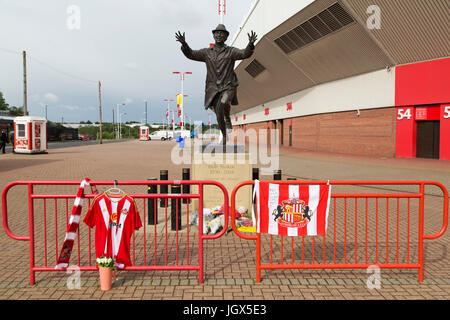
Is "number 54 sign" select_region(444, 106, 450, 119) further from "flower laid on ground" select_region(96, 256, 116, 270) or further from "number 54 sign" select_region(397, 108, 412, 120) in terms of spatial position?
"flower laid on ground" select_region(96, 256, 116, 270)

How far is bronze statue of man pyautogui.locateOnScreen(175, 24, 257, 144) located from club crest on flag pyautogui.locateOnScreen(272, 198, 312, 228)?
357 centimetres

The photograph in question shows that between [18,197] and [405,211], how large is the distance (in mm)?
9569

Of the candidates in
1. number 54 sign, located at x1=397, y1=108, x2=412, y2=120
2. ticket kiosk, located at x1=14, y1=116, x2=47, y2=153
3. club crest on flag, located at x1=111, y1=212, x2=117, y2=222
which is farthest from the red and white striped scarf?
ticket kiosk, located at x1=14, y1=116, x2=47, y2=153

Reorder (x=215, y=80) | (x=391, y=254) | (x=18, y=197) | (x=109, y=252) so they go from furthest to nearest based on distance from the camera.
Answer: (x=18, y=197)
(x=215, y=80)
(x=391, y=254)
(x=109, y=252)

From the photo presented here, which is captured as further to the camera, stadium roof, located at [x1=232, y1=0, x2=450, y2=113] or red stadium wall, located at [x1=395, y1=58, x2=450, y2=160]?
red stadium wall, located at [x1=395, y1=58, x2=450, y2=160]

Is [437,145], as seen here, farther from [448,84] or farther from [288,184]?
[288,184]

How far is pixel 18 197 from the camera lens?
9.13 m

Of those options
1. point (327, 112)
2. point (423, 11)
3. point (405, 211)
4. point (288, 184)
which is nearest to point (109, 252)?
point (288, 184)

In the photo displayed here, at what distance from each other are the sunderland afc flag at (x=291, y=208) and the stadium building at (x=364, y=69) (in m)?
16.4

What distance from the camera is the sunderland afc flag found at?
3.93m

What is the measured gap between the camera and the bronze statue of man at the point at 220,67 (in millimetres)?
6920

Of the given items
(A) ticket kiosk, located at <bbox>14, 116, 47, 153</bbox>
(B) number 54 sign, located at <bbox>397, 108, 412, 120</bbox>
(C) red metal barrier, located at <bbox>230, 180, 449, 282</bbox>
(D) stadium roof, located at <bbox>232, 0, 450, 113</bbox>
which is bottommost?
(C) red metal barrier, located at <bbox>230, 180, 449, 282</bbox>

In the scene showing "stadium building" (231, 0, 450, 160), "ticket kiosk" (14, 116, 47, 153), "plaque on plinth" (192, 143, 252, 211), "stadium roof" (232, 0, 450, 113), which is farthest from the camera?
"ticket kiosk" (14, 116, 47, 153)

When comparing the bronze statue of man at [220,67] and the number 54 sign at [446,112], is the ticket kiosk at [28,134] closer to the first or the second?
the bronze statue of man at [220,67]
